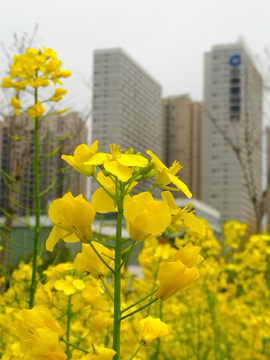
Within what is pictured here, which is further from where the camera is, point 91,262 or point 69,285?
point 69,285

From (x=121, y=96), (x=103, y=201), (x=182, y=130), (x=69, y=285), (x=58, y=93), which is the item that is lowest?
(x=69, y=285)

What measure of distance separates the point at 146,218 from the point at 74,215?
0.10 m

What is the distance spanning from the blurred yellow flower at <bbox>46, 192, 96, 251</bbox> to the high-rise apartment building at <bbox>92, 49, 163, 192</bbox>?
15766 millimetres

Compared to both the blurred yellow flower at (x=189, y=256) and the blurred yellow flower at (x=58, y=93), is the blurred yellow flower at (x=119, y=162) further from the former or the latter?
the blurred yellow flower at (x=58, y=93)

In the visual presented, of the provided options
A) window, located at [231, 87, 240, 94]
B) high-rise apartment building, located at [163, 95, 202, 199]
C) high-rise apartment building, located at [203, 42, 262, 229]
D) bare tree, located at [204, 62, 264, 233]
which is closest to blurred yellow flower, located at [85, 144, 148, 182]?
bare tree, located at [204, 62, 264, 233]

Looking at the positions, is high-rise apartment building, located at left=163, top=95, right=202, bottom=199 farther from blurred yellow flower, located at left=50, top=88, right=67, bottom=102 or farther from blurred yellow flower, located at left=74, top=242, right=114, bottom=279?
blurred yellow flower, located at left=74, top=242, right=114, bottom=279

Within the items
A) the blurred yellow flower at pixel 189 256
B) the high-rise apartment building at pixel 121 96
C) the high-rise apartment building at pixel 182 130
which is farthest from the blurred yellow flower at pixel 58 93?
the high-rise apartment building at pixel 182 130

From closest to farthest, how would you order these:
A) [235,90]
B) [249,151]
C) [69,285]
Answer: [69,285] → [249,151] → [235,90]

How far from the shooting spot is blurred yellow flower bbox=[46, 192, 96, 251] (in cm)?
63

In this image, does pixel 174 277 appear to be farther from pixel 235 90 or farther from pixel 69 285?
pixel 235 90

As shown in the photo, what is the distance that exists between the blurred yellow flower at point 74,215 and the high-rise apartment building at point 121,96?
15.8m

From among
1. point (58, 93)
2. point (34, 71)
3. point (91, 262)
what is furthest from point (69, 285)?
point (34, 71)

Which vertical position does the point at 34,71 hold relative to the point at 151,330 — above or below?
above

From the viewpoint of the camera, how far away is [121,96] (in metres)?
23.7
